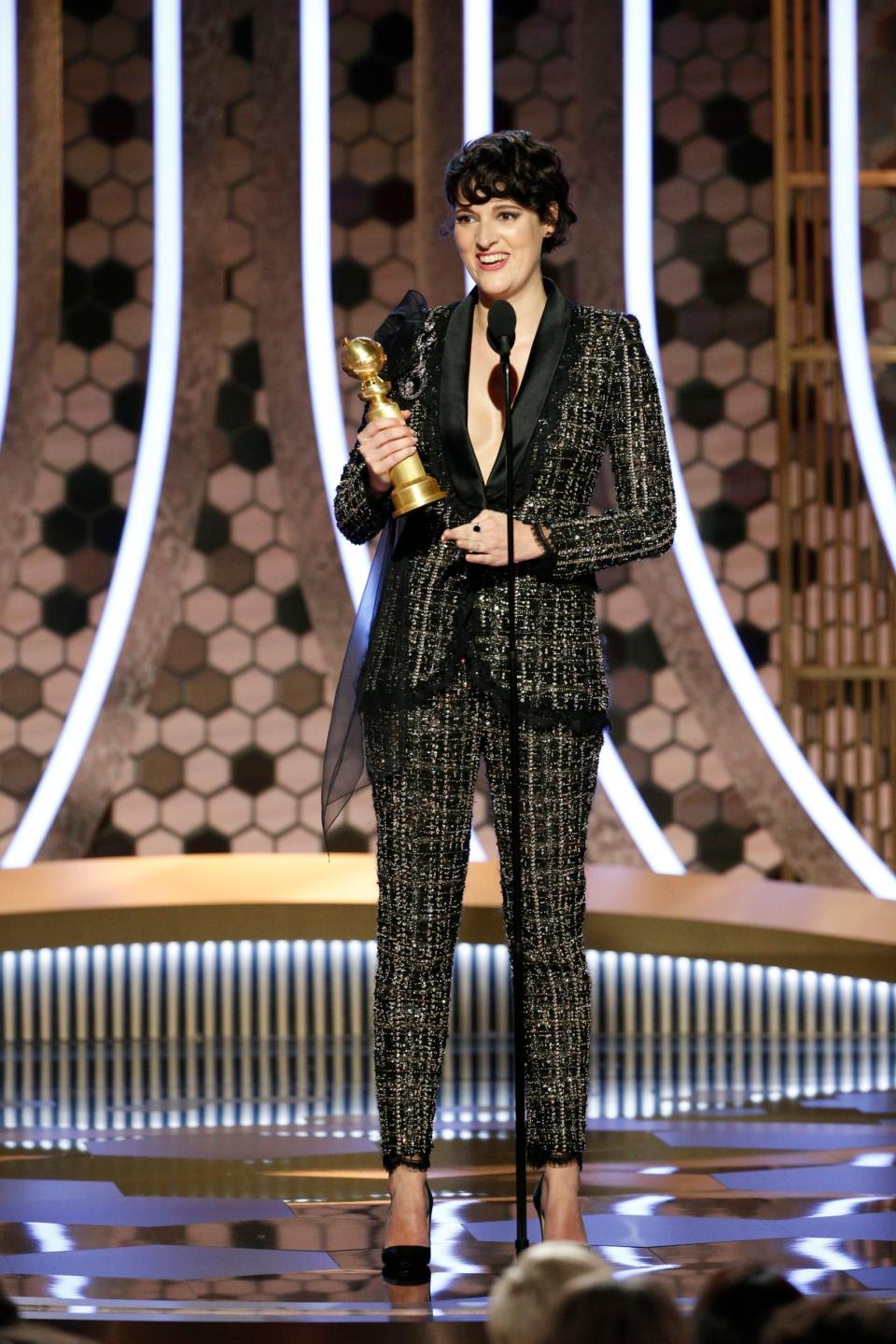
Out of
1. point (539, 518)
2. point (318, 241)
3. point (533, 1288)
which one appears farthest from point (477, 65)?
point (533, 1288)

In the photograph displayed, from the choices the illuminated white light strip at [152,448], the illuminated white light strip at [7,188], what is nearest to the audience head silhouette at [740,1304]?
the illuminated white light strip at [152,448]

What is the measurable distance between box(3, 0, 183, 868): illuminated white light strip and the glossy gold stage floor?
0.55 feet

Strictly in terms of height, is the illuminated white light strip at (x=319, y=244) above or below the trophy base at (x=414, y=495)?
above

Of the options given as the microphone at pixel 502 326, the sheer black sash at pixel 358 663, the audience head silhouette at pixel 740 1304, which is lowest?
the audience head silhouette at pixel 740 1304

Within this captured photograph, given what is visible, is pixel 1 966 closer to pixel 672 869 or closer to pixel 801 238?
pixel 672 869

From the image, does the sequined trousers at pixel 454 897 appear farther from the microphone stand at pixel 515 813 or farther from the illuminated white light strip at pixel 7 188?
the illuminated white light strip at pixel 7 188

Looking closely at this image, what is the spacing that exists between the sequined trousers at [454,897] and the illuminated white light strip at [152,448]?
1.61 metres

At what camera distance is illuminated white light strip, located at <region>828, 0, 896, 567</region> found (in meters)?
3.60

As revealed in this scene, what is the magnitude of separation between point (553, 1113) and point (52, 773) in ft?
5.78

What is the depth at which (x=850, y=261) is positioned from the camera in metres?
3.64

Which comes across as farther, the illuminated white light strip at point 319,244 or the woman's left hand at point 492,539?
the illuminated white light strip at point 319,244

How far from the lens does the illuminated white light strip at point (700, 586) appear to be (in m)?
3.55

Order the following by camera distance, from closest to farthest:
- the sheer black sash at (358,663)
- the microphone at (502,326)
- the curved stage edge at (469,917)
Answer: the microphone at (502,326) → the sheer black sash at (358,663) → the curved stage edge at (469,917)

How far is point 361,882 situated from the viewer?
3549mm
